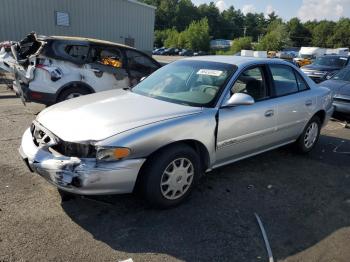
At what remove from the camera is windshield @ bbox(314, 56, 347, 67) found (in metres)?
15.4

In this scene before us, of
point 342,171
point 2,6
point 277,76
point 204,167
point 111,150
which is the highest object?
point 2,6

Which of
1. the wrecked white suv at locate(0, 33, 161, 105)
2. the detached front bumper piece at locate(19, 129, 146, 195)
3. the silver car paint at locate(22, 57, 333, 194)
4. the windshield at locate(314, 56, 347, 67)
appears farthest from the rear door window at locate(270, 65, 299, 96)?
A: the windshield at locate(314, 56, 347, 67)

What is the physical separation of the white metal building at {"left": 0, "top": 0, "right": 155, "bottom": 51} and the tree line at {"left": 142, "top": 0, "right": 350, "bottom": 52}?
193ft

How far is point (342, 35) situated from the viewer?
109312 mm

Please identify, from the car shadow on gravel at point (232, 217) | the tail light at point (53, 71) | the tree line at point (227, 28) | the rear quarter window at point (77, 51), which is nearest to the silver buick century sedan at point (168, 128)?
the car shadow on gravel at point (232, 217)

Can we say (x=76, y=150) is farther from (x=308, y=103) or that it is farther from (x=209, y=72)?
(x=308, y=103)

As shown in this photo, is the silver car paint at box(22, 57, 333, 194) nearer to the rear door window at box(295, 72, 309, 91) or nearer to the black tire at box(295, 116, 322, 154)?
the rear door window at box(295, 72, 309, 91)

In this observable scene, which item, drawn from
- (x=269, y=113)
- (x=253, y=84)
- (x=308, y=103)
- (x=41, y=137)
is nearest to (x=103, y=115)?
(x=41, y=137)

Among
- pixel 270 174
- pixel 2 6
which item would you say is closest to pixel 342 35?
pixel 2 6

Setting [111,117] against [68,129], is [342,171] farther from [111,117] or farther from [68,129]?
[68,129]

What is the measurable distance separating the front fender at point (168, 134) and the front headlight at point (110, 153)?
0.04m

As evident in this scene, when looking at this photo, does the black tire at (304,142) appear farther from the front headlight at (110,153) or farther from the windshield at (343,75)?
the windshield at (343,75)

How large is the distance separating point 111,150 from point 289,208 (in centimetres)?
211

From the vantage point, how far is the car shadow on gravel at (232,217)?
3.18 meters
